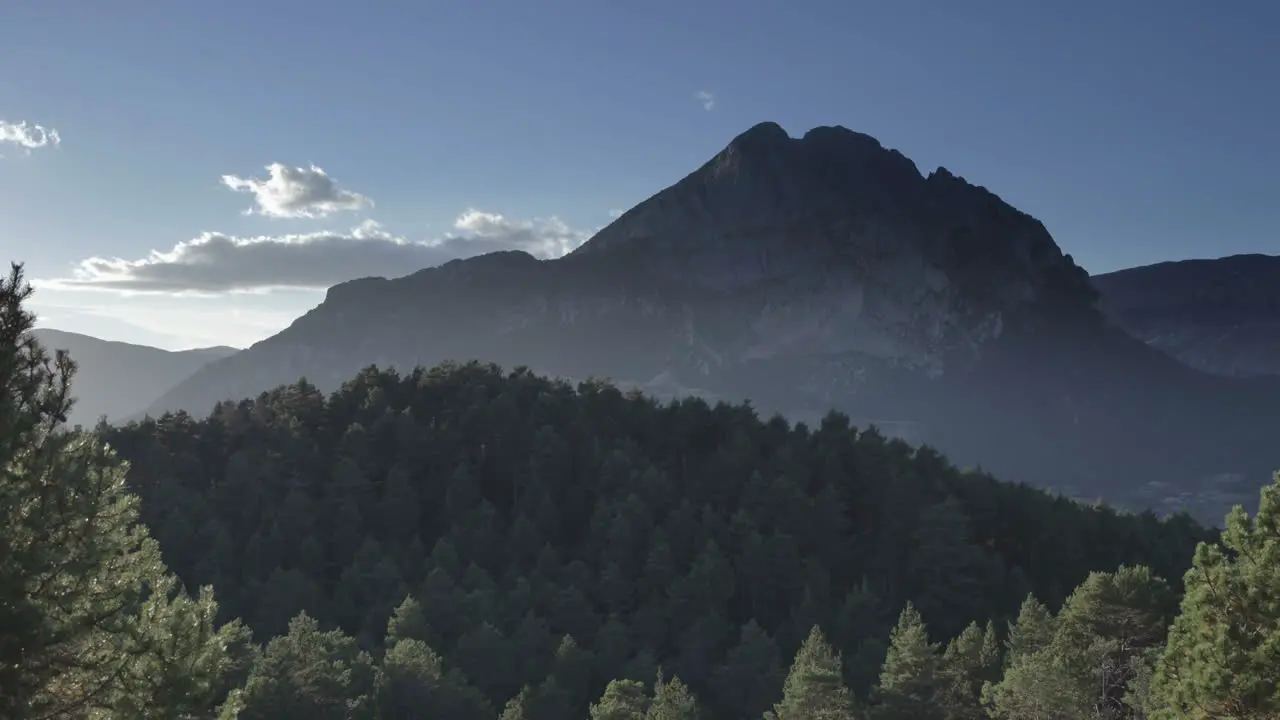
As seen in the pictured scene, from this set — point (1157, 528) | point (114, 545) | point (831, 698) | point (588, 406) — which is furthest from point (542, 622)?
point (1157, 528)

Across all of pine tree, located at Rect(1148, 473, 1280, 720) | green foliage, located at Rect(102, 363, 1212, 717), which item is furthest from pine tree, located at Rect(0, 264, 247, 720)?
green foliage, located at Rect(102, 363, 1212, 717)

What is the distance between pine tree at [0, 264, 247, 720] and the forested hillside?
0.04m

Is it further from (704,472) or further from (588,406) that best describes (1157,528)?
(588,406)

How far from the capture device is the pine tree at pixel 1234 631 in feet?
58.5


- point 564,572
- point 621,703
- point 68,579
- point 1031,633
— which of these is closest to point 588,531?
point 564,572

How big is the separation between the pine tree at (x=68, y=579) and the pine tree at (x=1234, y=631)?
709 inches

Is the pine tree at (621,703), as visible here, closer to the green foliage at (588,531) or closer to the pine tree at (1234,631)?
the green foliage at (588,531)

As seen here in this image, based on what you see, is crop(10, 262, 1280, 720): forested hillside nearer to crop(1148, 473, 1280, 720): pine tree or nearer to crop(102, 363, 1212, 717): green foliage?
crop(1148, 473, 1280, 720): pine tree

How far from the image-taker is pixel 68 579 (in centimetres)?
1274

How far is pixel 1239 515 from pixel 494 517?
67.7 m

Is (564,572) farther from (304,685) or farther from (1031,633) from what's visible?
(1031,633)

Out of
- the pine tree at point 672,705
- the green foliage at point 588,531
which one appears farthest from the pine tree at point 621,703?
the green foliage at point 588,531

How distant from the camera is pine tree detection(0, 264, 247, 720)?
480 inches

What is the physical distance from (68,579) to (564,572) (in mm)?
60399
